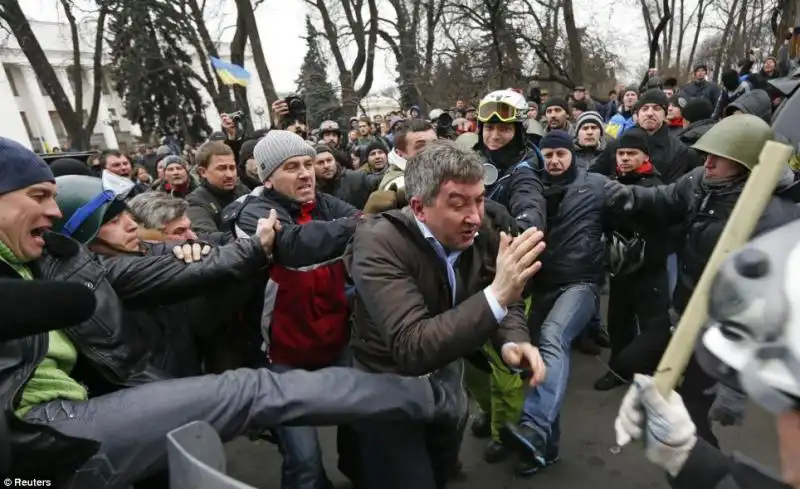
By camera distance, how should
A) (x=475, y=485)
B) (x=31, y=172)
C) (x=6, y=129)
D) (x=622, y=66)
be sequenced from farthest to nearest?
(x=6, y=129), (x=622, y=66), (x=475, y=485), (x=31, y=172)

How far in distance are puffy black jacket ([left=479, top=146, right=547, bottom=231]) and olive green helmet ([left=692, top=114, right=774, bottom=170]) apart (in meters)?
0.88

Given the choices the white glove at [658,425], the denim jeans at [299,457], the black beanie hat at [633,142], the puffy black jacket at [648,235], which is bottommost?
the denim jeans at [299,457]

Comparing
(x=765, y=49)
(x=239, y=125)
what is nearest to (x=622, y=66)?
(x=765, y=49)

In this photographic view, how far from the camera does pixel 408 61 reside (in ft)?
60.3

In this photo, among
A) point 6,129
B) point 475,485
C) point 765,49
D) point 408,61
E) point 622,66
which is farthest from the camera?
point 6,129

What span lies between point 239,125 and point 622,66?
19146 mm

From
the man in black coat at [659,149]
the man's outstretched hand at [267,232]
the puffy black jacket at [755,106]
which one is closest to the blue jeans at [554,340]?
the man's outstretched hand at [267,232]

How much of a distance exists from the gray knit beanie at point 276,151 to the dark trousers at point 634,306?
2.28m

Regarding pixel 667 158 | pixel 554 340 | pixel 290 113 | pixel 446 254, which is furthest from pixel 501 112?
pixel 290 113

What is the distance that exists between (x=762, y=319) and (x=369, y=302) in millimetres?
1267

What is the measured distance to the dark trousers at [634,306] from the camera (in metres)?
3.63

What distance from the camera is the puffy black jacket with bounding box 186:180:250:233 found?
139 inches

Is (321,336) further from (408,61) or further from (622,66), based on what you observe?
(622,66)

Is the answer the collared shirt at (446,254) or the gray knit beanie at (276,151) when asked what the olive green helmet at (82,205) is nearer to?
the gray knit beanie at (276,151)
